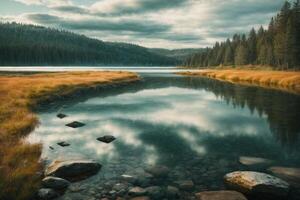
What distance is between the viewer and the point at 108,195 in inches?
515

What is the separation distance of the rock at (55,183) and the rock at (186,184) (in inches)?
199

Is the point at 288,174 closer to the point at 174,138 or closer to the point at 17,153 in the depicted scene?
the point at 174,138

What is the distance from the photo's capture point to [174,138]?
2342 cm

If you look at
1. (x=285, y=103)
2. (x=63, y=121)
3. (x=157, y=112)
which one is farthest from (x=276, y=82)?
(x=63, y=121)

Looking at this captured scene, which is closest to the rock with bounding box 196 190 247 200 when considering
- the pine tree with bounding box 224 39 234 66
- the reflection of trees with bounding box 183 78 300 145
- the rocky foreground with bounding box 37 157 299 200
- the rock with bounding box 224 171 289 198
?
the rocky foreground with bounding box 37 157 299 200

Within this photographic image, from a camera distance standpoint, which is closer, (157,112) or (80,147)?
(80,147)

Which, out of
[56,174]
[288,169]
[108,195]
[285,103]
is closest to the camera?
[108,195]

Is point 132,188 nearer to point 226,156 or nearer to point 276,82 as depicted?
point 226,156

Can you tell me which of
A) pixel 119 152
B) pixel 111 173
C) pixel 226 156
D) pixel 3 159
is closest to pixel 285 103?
pixel 226 156

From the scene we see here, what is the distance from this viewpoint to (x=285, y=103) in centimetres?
4128

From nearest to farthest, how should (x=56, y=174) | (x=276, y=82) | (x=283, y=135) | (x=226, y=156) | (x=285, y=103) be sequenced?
(x=56, y=174), (x=226, y=156), (x=283, y=135), (x=285, y=103), (x=276, y=82)

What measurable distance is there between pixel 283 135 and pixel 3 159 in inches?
776

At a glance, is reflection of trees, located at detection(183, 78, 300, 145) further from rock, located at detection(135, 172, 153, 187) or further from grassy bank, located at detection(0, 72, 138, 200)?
grassy bank, located at detection(0, 72, 138, 200)

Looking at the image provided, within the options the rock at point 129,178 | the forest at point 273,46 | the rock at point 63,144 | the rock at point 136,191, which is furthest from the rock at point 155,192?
the forest at point 273,46
